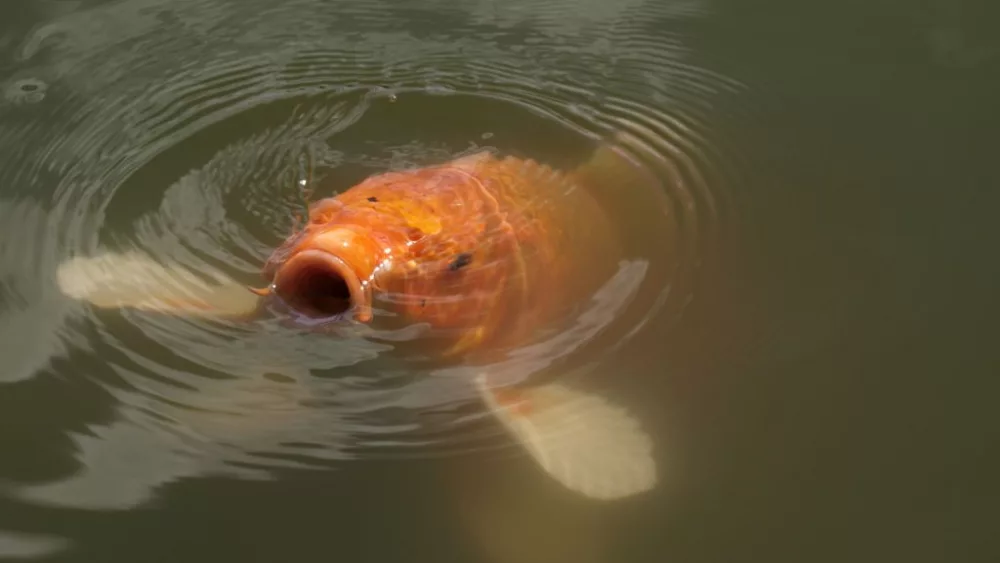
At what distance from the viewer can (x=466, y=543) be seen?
6.20 feet

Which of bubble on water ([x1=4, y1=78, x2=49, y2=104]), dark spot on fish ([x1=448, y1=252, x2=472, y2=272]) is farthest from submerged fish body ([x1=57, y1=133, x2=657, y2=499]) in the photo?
bubble on water ([x1=4, y1=78, x2=49, y2=104])

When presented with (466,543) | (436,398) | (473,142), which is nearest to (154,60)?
(473,142)

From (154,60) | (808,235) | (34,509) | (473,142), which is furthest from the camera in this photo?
(154,60)

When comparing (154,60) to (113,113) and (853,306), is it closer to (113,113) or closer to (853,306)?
(113,113)

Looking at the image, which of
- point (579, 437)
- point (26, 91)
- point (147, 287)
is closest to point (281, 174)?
point (147, 287)

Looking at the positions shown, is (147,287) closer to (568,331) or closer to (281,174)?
(281,174)

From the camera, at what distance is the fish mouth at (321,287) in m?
2.03

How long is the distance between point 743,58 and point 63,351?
1.94 m

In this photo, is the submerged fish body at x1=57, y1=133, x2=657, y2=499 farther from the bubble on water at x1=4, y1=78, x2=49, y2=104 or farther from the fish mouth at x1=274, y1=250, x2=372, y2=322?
the bubble on water at x1=4, y1=78, x2=49, y2=104

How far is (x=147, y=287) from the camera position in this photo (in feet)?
7.47

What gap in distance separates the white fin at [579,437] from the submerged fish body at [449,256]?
16cm

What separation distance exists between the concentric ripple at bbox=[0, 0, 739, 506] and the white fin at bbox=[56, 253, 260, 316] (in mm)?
32

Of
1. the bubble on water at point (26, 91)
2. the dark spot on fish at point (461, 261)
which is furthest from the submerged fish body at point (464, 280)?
the bubble on water at point (26, 91)

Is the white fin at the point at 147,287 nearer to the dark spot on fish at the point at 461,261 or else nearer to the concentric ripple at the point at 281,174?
the concentric ripple at the point at 281,174
